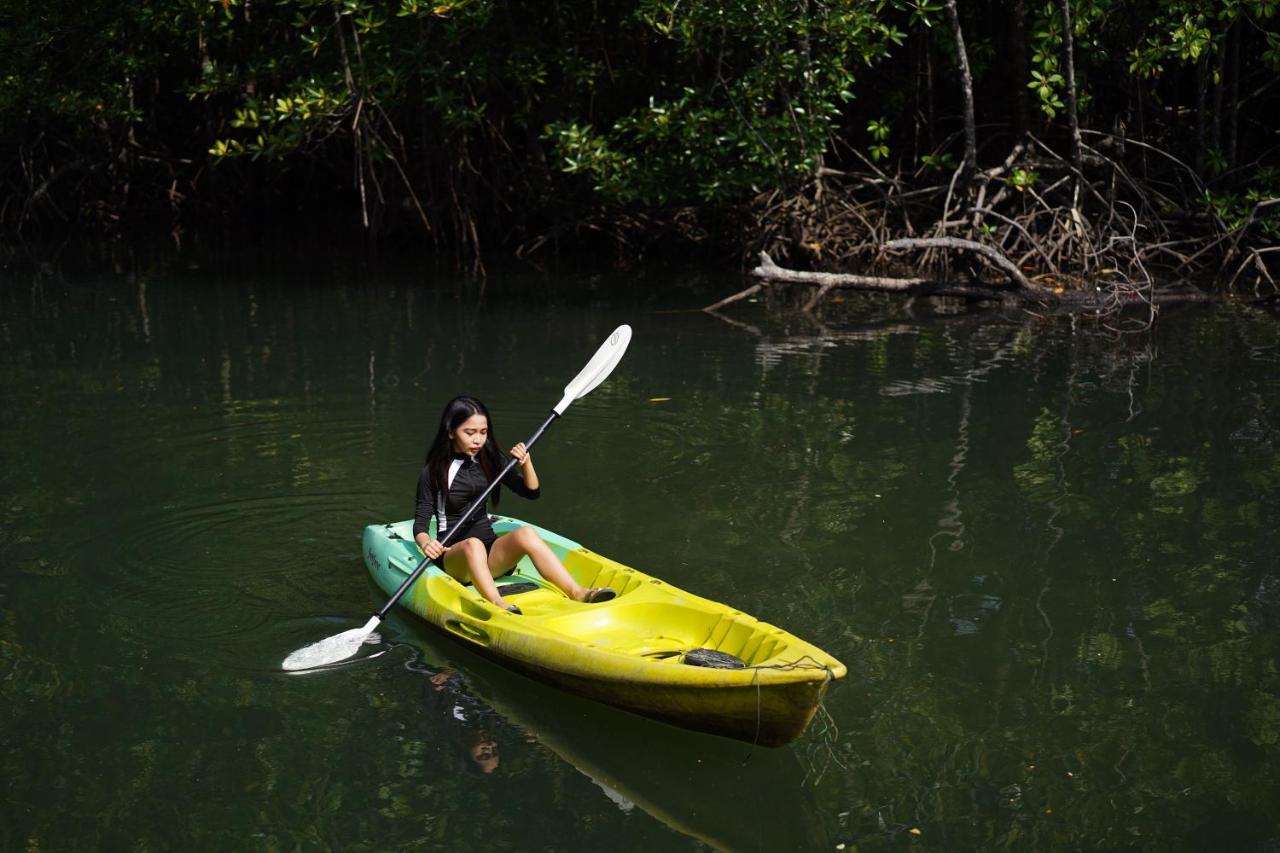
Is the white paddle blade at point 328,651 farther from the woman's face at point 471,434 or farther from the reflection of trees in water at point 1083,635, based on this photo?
the reflection of trees in water at point 1083,635

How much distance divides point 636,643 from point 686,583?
92cm

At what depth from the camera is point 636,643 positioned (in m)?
4.49

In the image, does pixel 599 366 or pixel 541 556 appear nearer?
pixel 541 556

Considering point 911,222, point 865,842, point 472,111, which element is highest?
point 472,111

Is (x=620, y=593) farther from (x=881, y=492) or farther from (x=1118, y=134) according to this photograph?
(x=1118, y=134)

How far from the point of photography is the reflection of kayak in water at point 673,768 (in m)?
3.70

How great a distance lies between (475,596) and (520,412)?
3089mm

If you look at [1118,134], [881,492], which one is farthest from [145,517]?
[1118,134]

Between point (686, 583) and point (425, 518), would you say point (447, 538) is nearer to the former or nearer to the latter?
point (425, 518)

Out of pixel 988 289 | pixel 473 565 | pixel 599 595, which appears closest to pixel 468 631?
pixel 473 565

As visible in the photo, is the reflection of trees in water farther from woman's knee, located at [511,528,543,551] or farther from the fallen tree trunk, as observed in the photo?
the fallen tree trunk

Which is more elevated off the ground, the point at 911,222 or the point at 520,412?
the point at 911,222

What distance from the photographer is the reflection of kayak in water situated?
146 inches

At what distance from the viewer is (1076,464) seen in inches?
267
